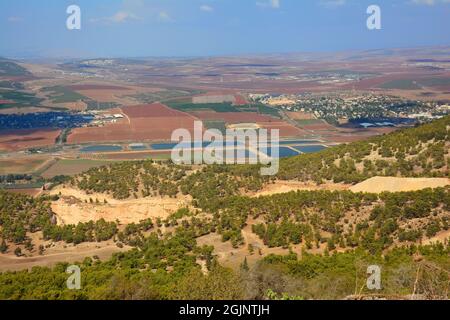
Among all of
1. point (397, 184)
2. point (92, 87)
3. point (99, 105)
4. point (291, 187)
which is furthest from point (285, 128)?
point (92, 87)

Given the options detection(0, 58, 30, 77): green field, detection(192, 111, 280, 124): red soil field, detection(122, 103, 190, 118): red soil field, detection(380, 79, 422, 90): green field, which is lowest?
detection(192, 111, 280, 124): red soil field

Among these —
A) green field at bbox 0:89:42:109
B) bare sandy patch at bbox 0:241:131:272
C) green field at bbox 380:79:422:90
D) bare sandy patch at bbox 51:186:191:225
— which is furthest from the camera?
green field at bbox 380:79:422:90

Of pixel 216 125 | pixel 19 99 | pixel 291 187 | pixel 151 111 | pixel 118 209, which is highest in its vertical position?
pixel 19 99

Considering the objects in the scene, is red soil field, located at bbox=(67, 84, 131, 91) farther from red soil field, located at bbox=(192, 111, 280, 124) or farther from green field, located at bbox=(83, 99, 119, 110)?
red soil field, located at bbox=(192, 111, 280, 124)

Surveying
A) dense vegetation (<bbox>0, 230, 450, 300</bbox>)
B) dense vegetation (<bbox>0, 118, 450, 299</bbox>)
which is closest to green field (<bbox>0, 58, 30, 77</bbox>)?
dense vegetation (<bbox>0, 118, 450, 299</bbox>)

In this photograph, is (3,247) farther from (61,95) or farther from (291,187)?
(61,95)
